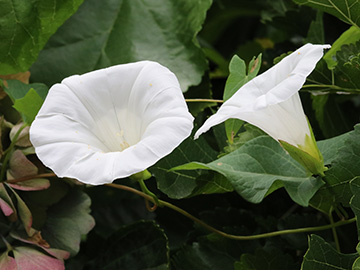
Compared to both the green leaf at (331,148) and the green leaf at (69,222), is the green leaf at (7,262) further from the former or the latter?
the green leaf at (331,148)

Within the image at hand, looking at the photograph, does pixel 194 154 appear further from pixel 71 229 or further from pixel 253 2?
pixel 253 2

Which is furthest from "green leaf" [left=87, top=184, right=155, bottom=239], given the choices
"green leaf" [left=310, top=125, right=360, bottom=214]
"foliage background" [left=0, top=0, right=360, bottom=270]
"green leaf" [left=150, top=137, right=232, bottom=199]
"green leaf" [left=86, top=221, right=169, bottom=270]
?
"green leaf" [left=310, top=125, right=360, bottom=214]

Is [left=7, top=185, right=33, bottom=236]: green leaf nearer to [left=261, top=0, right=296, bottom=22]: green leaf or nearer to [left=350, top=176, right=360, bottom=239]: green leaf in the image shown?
[left=350, top=176, right=360, bottom=239]: green leaf

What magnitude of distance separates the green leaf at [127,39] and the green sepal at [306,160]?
9.0 inches

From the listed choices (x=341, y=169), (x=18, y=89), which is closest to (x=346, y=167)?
(x=341, y=169)

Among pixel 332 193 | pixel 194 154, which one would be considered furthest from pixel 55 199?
pixel 332 193

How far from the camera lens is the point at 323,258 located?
45 centimetres

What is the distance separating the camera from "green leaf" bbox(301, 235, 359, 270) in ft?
1.44

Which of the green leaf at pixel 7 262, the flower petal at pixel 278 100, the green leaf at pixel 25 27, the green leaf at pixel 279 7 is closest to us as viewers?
the flower petal at pixel 278 100

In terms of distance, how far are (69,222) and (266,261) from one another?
0.20m

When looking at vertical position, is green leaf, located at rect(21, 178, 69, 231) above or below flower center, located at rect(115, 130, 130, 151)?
below

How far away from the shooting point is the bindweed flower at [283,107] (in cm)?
39

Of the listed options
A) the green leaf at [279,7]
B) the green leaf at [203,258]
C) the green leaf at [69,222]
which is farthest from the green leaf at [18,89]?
the green leaf at [279,7]

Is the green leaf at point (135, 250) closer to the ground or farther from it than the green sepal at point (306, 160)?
closer to the ground
